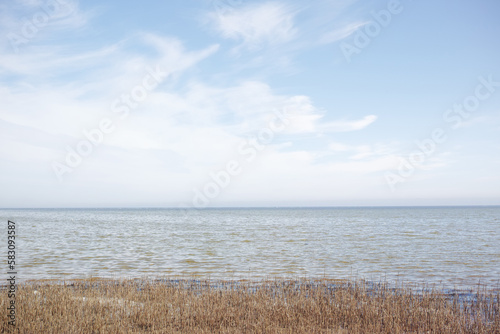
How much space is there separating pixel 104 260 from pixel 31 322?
19.2 meters

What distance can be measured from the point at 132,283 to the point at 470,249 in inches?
1226

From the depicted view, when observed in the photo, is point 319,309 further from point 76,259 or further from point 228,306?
point 76,259

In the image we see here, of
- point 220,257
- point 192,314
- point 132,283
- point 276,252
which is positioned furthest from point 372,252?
point 192,314

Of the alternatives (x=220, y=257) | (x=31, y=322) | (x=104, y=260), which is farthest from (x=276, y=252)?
(x=31, y=322)

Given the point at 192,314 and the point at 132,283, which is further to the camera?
the point at 132,283

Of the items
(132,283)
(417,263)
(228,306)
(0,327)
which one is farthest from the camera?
(417,263)

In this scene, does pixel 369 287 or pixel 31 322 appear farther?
pixel 369 287

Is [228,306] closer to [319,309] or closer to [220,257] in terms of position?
[319,309]

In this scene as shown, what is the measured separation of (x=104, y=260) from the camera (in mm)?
27938

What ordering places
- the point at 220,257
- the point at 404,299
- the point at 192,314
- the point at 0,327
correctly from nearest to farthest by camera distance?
the point at 0,327 → the point at 192,314 → the point at 404,299 → the point at 220,257

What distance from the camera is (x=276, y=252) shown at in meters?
33.0

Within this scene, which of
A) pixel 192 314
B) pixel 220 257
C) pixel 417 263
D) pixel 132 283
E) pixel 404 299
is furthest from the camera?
pixel 220 257

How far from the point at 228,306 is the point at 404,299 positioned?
6179 millimetres

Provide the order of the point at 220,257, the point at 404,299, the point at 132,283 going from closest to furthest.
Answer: the point at 404,299 → the point at 132,283 → the point at 220,257
